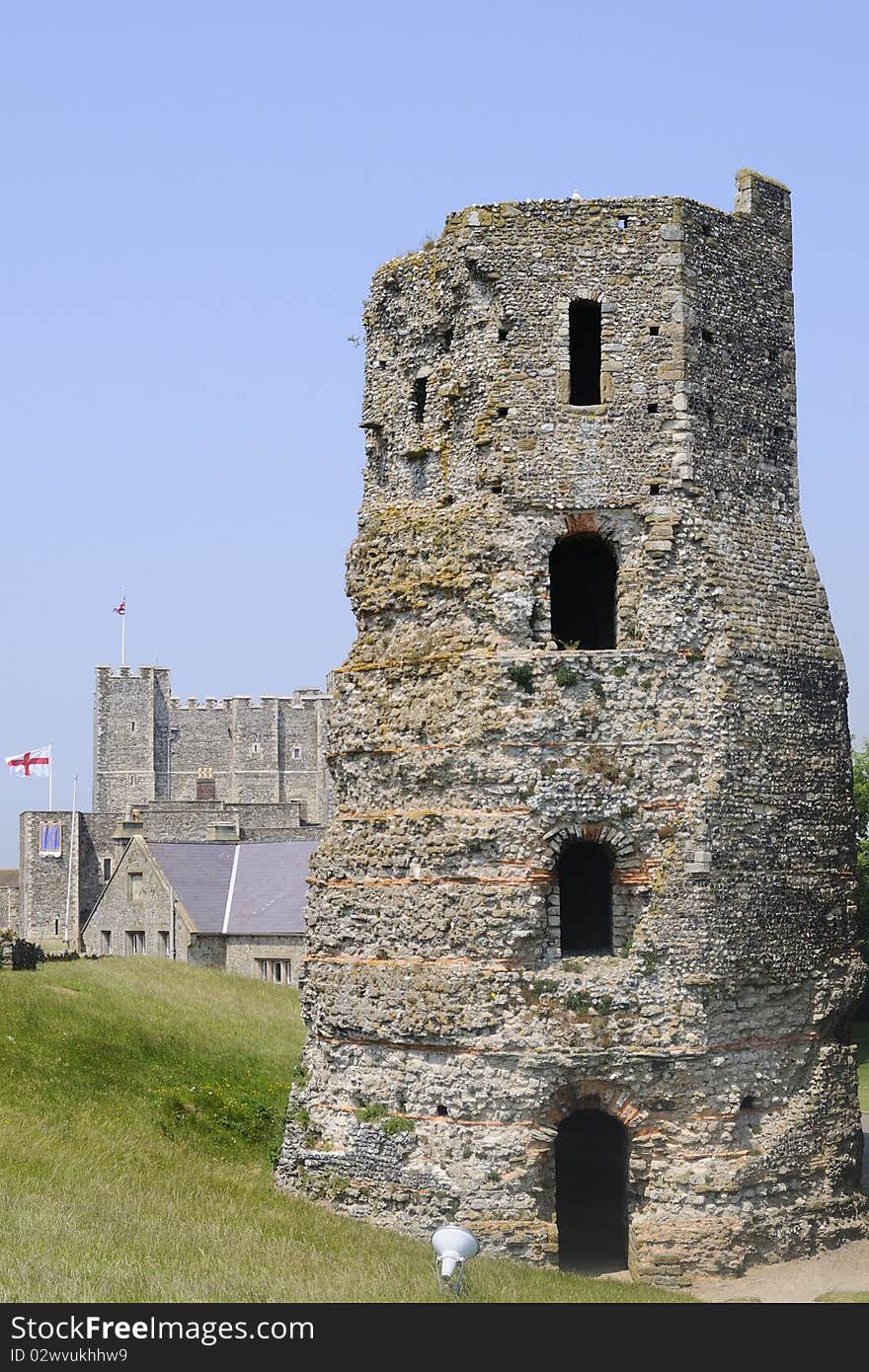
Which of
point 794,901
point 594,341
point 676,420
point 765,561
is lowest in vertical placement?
point 794,901

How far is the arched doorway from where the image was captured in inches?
874

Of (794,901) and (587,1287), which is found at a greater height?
(794,901)

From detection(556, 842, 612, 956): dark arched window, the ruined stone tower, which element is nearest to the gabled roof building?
detection(556, 842, 612, 956): dark arched window

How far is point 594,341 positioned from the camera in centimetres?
2238

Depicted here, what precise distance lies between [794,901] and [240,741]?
7280 cm

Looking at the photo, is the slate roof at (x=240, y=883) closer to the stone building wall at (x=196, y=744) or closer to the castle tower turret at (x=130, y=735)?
the stone building wall at (x=196, y=744)

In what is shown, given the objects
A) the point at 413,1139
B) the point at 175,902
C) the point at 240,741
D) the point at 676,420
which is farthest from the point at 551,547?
the point at 240,741

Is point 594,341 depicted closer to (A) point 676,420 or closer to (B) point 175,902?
(A) point 676,420

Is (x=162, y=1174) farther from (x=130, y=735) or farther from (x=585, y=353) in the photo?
(x=130, y=735)

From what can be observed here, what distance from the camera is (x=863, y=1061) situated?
38.5 meters

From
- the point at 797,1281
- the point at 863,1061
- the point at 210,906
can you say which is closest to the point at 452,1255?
the point at 797,1281

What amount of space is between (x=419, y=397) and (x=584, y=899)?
23.5 feet

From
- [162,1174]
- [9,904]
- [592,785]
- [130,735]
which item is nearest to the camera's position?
[592,785]

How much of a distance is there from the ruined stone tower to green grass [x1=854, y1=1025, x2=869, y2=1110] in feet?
35.0
